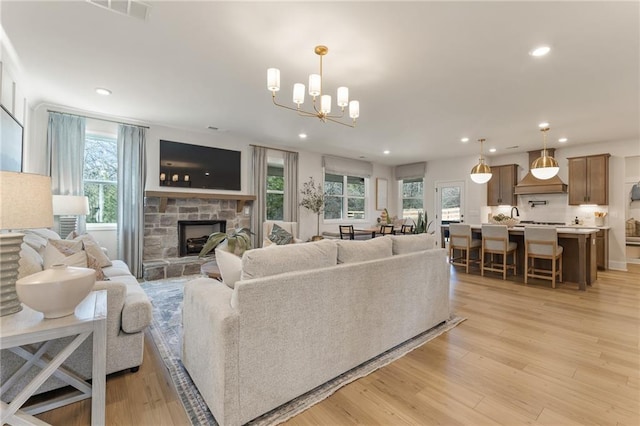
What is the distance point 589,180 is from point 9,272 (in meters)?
8.53

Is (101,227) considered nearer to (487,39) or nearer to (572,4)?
(487,39)

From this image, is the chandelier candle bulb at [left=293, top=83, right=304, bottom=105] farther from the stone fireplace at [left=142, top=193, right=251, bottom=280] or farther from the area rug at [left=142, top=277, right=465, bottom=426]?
the stone fireplace at [left=142, top=193, right=251, bottom=280]

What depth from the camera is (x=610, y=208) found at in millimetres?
5918

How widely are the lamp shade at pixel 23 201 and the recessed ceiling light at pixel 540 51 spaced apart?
3.75 meters

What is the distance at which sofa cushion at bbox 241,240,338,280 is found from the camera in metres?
1.65

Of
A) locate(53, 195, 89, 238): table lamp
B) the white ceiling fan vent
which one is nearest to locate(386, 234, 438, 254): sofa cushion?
the white ceiling fan vent

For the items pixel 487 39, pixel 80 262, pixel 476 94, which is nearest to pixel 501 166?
pixel 476 94

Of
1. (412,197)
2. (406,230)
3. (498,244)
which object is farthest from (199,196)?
(412,197)

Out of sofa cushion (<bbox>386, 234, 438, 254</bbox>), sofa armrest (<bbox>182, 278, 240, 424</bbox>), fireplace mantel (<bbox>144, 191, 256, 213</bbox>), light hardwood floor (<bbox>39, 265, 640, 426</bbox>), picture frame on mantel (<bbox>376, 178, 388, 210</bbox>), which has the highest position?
picture frame on mantel (<bbox>376, 178, 388, 210</bbox>)

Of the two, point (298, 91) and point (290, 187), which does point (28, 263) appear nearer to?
point (298, 91)

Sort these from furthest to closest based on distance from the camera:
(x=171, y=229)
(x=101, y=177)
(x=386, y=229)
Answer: (x=386, y=229), (x=171, y=229), (x=101, y=177)

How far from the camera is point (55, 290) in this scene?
4.43 ft

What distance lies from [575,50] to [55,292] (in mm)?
4130

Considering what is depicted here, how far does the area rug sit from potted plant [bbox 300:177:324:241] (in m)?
3.76
